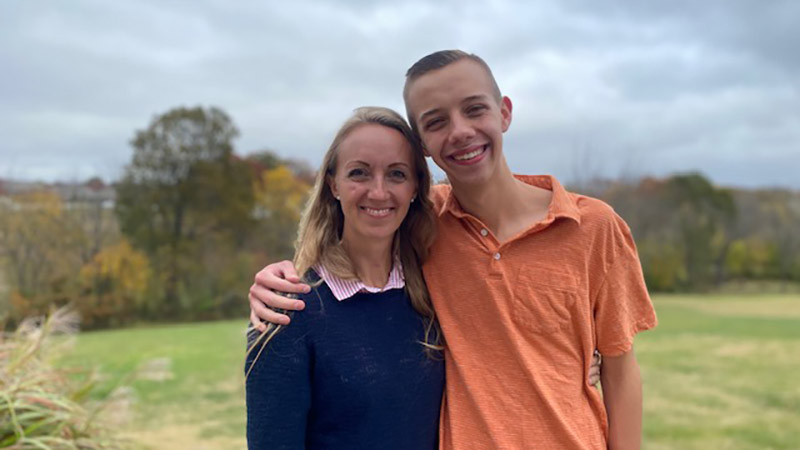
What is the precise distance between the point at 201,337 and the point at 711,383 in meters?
12.2

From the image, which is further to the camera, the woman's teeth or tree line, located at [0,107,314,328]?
tree line, located at [0,107,314,328]

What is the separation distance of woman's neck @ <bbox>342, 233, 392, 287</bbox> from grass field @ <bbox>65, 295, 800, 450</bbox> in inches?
234

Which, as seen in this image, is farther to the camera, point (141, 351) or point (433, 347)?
point (141, 351)

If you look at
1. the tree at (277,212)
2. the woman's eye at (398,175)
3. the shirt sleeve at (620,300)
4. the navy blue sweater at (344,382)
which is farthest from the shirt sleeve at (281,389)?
the tree at (277,212)

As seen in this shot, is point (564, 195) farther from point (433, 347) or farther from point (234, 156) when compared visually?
point (234, 156)

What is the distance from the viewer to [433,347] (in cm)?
218

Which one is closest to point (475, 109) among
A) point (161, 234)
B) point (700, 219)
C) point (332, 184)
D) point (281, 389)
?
point (332, 184)

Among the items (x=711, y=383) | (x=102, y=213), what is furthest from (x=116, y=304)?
(x=711, y=383)

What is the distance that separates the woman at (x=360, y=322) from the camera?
1.96 metres

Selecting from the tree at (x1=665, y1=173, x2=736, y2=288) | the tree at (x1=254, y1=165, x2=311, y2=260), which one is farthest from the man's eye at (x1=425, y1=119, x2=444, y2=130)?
the tree at (x1=665, y1=173, x2=736, y2=288)

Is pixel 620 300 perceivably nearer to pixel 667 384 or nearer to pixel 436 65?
pixel 436 65

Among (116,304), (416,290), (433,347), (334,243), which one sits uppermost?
(334,243)

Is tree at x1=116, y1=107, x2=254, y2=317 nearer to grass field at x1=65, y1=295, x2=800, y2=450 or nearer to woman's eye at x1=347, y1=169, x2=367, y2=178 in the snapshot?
grass field at x1=65, y1=295, x2=800, y2=450

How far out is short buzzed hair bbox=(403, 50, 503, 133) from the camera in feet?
7.12
